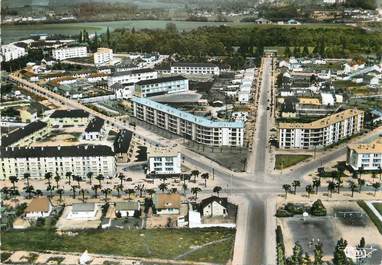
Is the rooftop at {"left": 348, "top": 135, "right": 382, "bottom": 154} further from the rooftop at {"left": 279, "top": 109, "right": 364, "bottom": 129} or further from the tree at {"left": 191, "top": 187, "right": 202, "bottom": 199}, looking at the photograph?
the tree at {"left": 191, "top": 187, "right": 202, "bottom": 199}

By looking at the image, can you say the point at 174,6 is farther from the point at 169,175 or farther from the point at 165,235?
the point at 165,235

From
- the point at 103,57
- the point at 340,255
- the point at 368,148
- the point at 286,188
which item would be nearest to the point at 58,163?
the point at 286,188

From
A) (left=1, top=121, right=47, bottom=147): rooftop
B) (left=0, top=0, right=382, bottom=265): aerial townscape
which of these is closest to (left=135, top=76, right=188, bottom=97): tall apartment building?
(left=0, top=0, right=382, bottom=265): aerial townscape

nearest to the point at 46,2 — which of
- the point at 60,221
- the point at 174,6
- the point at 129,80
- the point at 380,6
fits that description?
the point at 174,6

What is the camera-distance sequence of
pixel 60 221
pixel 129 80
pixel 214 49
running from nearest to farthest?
pixel 60 221
pixel 129 80
pixel 214 49

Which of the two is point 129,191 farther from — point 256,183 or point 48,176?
point 256,183

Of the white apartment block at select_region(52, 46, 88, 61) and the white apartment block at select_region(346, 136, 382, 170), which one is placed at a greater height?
the white apartment block at select_region(52, 46, 88, 61)

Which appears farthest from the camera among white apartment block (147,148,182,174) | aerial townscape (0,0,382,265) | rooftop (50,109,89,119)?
rooftop (50,109,89,119)
